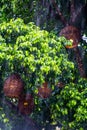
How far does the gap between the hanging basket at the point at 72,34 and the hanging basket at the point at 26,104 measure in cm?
101

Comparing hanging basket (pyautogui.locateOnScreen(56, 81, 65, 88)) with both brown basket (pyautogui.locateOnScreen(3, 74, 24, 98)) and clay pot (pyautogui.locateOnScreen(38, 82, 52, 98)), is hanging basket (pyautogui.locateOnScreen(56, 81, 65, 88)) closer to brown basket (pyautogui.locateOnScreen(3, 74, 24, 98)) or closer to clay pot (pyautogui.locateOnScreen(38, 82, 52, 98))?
clay pot (pyautogui.locateOnScreen(38, 82, 52, 98))

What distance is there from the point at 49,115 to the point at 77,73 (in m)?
0.89

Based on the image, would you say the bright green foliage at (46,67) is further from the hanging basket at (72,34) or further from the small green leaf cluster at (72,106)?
the hanging basket at (72,34)

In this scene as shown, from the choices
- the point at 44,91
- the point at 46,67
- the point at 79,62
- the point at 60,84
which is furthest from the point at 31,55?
the point at 79,62

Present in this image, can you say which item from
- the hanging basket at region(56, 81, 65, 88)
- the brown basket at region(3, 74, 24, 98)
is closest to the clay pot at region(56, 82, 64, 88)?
the hanging basket at region(56, 81, 65, 88)

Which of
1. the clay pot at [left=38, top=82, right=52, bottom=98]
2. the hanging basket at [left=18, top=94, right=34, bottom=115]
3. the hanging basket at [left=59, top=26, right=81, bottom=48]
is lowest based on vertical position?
the hanging basket at [left=18, top=94, right=34, bottom=115]

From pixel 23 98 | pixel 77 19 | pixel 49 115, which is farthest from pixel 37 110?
pixel 77 19

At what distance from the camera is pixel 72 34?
5379 mm

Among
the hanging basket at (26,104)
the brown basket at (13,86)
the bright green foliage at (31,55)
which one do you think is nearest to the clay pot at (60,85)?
the bright green foliage at (31,55)

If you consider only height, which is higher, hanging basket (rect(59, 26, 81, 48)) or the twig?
hanging basket (rect(59, 26, 81, 48))

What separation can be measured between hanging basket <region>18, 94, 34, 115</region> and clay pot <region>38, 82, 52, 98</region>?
18cm

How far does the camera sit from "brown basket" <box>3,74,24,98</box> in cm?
460

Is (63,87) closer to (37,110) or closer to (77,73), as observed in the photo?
(77,73)

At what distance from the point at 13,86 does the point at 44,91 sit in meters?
0.45
